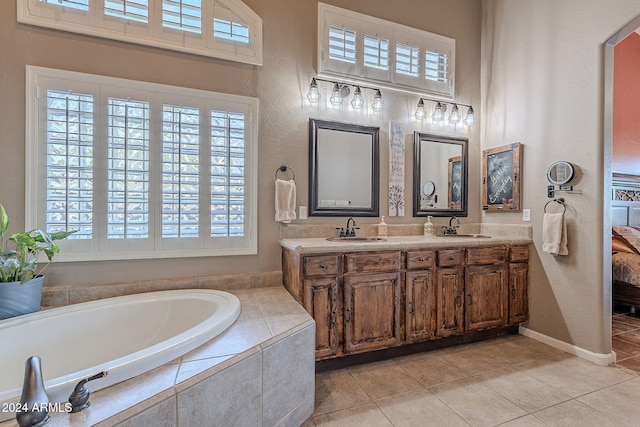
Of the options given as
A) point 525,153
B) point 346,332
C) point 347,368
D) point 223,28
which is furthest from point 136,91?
point 525,153

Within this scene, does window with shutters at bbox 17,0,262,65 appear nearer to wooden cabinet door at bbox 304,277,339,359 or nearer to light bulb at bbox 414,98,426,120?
light bulb at bbox 414,98,426,120

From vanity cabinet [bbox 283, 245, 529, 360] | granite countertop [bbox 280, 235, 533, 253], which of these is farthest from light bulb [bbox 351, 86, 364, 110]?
vanity cabinet [bbox 283, 245, 529, 360]

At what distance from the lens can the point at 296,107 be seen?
2.64 metres

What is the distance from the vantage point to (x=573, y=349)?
2.50 meters

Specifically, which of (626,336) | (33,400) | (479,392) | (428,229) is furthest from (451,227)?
(33,400)

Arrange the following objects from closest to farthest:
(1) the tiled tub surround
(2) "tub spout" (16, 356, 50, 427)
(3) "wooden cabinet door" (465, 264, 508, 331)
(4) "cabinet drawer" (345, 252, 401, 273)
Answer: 1. (2) "tub spout" (16, 356, 50, 427)
2. (1) the tiled tub surround
3. (4) "cabinet drawer" (345, 252, 401, 273)
4. (3) "wooden cabinet door" (465, 264, 508, 331)

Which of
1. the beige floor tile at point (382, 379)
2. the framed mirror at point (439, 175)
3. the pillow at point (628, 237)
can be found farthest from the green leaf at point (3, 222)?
the pillow at point (628, 237)

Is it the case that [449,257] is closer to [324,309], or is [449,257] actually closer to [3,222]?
[324,309]

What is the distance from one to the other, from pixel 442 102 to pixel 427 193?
100 centimetres

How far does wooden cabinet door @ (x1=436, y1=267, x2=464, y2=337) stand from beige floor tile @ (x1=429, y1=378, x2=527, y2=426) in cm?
46

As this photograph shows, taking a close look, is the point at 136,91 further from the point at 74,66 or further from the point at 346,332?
the point at 346,332

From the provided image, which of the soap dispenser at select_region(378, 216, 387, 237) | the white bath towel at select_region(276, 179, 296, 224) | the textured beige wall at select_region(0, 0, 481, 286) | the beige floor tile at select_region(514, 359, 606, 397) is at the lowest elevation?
the beige floor tile at select_region(514, 359, 606, 397)

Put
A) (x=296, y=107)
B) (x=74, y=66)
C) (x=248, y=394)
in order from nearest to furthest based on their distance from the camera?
(x=248, y=394) → (x=74, y=66) → (x=296, y=107)

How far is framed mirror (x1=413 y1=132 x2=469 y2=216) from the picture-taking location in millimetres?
3082
